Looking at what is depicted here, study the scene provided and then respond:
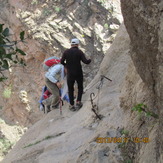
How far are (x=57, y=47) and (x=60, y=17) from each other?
4.84ft

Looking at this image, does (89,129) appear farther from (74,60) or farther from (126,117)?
(74,60)

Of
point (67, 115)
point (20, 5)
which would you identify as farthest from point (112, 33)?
point (67, 115)

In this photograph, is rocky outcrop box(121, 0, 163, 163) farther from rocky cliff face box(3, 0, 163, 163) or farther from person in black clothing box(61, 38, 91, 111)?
person in black clothing box(61, 38, 91, 111)

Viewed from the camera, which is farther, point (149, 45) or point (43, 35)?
point (43, 35)

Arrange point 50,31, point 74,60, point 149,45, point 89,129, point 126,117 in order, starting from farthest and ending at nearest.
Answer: point 50,31 < point 74,60 < point 89,129 < point 126,117 < point 149,45

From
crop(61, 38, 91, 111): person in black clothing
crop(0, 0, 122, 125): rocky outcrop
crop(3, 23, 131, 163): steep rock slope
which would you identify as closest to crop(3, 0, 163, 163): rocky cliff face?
crop(3, 23, 131, 163): steep rock slope

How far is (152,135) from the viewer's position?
103 inches
